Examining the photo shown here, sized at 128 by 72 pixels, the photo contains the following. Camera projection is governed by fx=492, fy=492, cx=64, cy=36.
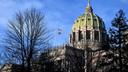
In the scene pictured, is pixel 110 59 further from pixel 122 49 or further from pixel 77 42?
pixel 77 42

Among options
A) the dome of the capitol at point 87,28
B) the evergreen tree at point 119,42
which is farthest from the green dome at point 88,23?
the evergreen tree at point 119,42

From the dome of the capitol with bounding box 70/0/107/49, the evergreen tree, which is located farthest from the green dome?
the evergreen tree

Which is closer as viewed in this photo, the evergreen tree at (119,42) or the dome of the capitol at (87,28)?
the evergreen tree at (119,42)

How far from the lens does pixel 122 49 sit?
45656 millimetres

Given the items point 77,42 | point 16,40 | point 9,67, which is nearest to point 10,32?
point 16,40

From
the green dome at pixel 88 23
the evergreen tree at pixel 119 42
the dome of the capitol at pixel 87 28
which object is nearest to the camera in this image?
the evergreen tree at pixel 119 42

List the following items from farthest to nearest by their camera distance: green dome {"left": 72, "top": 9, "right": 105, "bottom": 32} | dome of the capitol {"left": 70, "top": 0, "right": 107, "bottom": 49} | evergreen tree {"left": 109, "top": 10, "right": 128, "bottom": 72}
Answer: green dome {"left": 72, "top": 9, "right": 105, "bottom": 32}, dome of the capitol {"left": 70, "top": 0, "right": 107, "bottom": 49}, evergreen tree {"left": 109, "top": 10, "right": 128, "bottom": 72}

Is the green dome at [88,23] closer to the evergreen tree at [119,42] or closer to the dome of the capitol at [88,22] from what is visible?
the dome of the capitol at [88,22]

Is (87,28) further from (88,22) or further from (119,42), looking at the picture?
(119,42)

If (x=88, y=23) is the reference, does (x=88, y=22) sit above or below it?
above

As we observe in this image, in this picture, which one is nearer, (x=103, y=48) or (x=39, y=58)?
(x=39, y=58)

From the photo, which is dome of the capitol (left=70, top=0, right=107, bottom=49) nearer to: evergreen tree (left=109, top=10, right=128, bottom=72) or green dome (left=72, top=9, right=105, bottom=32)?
green dome (left=72, top=9, right=105, bottom=32)

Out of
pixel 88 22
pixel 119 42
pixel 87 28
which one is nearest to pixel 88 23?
pixel 88 22

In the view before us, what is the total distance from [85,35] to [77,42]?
3988mm
